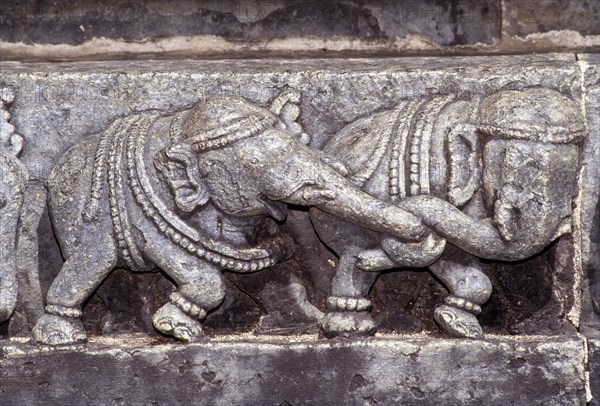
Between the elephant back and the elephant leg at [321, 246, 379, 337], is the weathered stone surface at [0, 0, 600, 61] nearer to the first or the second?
the elephant back

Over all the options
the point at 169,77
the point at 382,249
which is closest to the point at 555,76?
the point at 382,249

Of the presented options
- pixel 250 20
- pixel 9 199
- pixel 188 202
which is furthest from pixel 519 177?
pixel 9 199

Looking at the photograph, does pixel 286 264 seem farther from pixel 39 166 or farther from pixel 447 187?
pixel 39 166

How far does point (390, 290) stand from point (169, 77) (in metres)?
1.09

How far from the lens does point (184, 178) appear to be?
3.50m

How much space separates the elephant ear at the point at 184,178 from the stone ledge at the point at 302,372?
1.63 ft

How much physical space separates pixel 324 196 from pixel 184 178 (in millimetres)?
486

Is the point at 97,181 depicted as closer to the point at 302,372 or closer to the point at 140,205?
the point at 140,205

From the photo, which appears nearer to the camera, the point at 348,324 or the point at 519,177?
the point at 519,177

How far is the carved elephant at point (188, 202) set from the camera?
11.2 feet

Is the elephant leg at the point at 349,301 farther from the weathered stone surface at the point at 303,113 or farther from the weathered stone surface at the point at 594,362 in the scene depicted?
the weathered stone surface at the point at 594,362

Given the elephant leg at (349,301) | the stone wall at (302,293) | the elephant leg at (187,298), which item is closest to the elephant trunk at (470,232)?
the stone wall at (302,293)

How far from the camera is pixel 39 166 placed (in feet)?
12.1

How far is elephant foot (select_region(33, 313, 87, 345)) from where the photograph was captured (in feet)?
11.7
